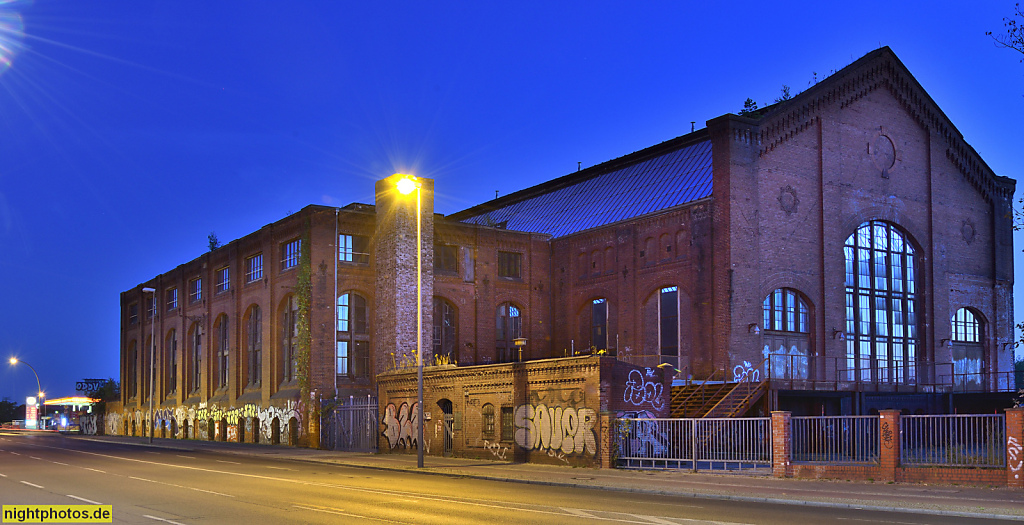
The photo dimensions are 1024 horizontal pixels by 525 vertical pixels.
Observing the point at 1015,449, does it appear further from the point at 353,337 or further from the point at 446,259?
the point at 446,259

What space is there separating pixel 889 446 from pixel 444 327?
1161 inches

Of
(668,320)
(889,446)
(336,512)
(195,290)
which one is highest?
(195,290)

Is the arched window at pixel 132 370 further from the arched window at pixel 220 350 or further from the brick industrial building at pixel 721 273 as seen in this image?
the brick industrial building at pixel 721 273

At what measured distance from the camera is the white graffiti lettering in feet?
94.0

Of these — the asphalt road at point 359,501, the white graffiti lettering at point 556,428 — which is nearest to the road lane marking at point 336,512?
the asphalt road at point 359,501

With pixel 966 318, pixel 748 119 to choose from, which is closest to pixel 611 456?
pixel 748 119

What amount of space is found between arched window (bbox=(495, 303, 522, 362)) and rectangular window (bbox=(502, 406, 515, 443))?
17790 mm

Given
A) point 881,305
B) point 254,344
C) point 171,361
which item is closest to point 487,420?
point 881,305

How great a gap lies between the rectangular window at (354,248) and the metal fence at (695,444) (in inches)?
873

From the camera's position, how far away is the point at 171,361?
66688 millimetres

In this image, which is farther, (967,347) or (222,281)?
(222,281)

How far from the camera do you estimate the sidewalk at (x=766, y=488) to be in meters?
17.7

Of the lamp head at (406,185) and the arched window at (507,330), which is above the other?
the lamp head at (406,185)

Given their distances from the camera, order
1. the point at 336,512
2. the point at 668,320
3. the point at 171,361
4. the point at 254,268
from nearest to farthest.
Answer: the point at 336,512, the point at 668,320, the point at 254,268, the point at 171,361
